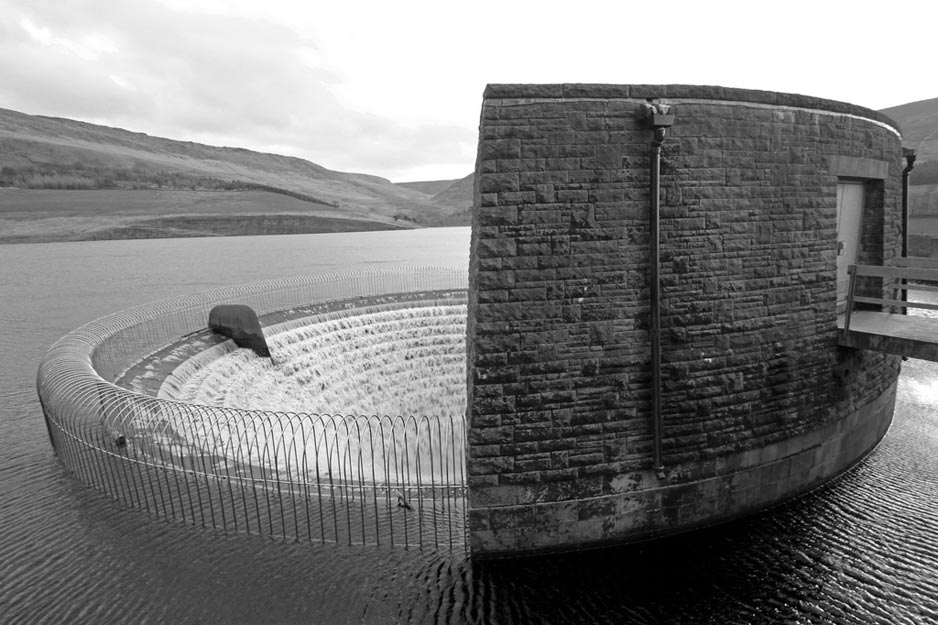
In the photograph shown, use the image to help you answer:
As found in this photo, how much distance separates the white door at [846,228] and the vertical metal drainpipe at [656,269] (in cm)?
475

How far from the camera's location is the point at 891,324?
9859 mm

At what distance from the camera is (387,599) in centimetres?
718

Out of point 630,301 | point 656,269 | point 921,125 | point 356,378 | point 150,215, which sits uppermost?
point 921,125

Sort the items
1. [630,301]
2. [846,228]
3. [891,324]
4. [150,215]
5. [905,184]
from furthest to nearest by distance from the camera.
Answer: [150,215] → [905,184] → [846,228] → [891,324] → [630,301]

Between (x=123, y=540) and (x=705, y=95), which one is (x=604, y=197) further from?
(x=123, y=540)

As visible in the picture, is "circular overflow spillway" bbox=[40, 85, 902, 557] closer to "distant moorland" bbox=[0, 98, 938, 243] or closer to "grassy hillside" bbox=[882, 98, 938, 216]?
"grassy hillside" bbox=[882, 98, 938, 216]

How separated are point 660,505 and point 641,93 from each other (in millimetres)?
6139

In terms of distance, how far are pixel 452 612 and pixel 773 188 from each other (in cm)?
781

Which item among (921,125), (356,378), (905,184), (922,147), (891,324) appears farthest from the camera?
(921,125)

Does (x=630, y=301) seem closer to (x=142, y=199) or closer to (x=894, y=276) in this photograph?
(x=894, y=276)

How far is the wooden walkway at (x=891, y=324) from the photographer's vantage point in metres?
8.29

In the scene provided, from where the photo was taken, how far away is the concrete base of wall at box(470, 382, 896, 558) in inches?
318

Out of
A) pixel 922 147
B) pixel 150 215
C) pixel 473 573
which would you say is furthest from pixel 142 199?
pixel 922 147

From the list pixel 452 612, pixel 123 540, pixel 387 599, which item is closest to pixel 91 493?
pixel 123 540
